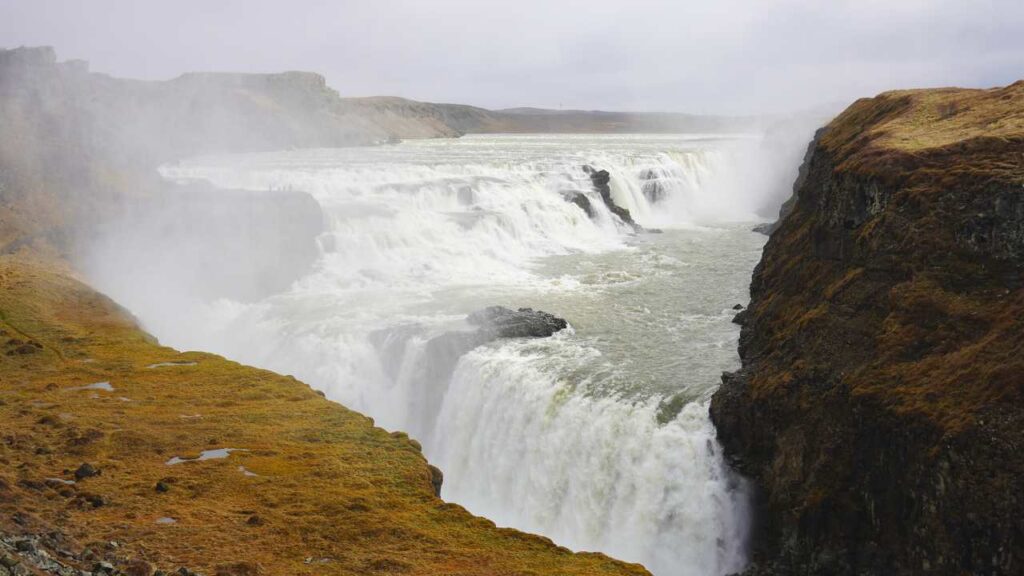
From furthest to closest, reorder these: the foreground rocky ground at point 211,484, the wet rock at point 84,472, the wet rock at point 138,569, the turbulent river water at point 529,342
Result: the turbulent river water at point 529,342, the wet rock at point 84,472, the foreground rocky ground at point 211,484, the wet rock at point 138,569

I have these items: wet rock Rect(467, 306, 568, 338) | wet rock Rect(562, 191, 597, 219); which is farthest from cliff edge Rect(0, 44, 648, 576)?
wet rock Rect(562, 191, 597, 219)

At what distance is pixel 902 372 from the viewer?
12938 millimetres

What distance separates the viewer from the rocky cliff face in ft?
36.1

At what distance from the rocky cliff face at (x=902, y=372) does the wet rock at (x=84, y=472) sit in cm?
1102

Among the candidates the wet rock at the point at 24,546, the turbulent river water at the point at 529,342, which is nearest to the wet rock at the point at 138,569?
the wet rock at the point at 24,546

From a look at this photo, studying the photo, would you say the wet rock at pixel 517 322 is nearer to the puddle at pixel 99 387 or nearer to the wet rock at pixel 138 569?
the puddle at pixel 99 387

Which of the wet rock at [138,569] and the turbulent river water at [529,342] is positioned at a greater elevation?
the wet rock at [138,569]

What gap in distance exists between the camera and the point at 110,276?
32500mm

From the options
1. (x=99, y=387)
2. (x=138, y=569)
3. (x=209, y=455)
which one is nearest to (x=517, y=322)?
(x=99, y=387)

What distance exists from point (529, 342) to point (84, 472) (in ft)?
39.6

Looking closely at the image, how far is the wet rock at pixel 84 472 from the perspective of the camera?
1224 cm

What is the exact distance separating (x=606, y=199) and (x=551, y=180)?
344 centimetres

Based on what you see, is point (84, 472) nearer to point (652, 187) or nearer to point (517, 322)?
point (517, 322)

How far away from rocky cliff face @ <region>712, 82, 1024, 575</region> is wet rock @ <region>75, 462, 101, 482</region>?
11022 mm
